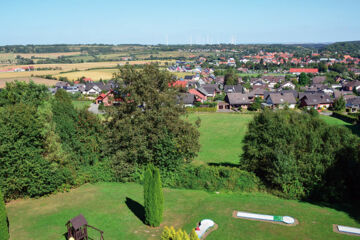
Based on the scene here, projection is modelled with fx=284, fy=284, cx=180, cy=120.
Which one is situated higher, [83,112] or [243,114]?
[83,112]

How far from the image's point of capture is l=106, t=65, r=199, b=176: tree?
21.2 meters

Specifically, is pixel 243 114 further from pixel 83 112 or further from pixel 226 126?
pixel 83 112

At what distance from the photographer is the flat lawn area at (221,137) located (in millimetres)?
30219

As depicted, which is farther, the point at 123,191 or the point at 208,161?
the point at 208,161

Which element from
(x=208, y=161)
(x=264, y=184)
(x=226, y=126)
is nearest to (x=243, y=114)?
(x=226, y=126)

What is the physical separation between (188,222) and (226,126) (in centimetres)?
3168

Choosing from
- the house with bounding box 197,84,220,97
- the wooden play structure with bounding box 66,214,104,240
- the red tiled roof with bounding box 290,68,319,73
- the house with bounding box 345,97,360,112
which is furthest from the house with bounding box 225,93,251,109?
the red tiled roof with bounding box 290,68,319,73

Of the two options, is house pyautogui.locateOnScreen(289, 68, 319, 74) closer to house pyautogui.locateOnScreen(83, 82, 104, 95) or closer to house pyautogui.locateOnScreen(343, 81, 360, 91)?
house pyautogui.locateOnScreen(343, 81, 360, 91)

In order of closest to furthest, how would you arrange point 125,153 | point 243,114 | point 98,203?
point 98,203, point 125,153, point 243,114

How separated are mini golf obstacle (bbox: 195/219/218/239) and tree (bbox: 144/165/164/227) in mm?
2093

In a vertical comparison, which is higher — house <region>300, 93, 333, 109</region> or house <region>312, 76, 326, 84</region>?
house <region>312, 76, 326, 84</region>

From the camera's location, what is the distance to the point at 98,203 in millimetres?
17656

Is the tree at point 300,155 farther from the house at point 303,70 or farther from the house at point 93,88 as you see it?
the house at point 303,70

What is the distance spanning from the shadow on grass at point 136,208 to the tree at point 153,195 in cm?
121
